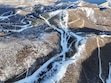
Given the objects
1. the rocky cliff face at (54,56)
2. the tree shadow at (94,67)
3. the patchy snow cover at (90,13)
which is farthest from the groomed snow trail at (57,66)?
the patchy snow cover at (90,13)

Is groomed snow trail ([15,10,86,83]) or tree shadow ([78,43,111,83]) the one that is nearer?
groomed snow trail ([15,10,86,83])

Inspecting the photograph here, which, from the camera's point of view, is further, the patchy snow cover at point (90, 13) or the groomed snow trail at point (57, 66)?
the patchy snow cover at point (90, 13)

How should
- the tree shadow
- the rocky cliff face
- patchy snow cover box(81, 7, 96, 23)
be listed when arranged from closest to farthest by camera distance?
the rocky cliff face < the tree shadow < patchy snow cover box(81, 7, 96, 23)

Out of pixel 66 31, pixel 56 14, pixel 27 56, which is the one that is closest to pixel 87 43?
pixel 66 31

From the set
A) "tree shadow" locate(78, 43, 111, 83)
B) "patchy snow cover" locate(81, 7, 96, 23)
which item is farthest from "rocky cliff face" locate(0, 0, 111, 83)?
"patchy snow cover" locate(81, 7, 96, 23)

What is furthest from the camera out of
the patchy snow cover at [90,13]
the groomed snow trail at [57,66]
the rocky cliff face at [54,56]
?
the patchy snow cover at [90,13]

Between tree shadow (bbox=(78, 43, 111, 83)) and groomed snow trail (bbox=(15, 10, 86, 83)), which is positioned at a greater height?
groomed snow trail (bbox=(15, 10, 86, 83))

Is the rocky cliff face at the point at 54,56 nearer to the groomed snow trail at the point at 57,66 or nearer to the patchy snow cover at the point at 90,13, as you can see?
the groomed snow trail at the point at 57,66

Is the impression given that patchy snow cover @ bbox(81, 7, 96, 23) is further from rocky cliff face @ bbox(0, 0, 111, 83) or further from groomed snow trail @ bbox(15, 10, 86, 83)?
groomed snow trail @ bbox(15, 10, 86, 83)

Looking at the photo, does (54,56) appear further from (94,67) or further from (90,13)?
(90,13)

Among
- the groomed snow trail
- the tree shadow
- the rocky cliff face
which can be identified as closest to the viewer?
the groomed snow trail
